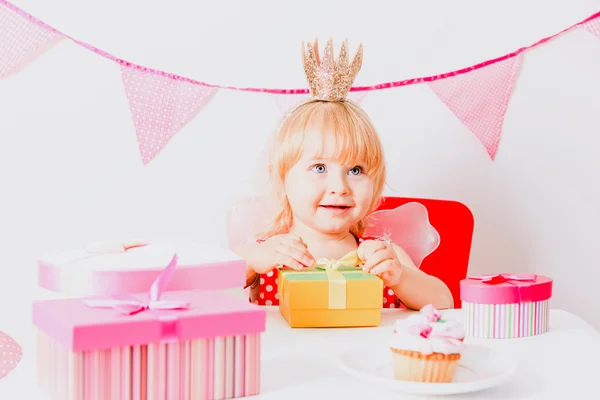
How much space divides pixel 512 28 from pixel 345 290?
1257 millimetres

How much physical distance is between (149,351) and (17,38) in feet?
4.11

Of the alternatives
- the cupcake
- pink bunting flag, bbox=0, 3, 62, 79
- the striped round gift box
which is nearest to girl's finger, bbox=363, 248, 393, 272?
the striped round gift box

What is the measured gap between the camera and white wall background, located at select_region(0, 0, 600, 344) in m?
1.88

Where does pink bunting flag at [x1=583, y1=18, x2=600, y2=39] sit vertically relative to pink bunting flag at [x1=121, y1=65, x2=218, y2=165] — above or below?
above

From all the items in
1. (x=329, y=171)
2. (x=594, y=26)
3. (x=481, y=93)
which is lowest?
(x=329, y=171)

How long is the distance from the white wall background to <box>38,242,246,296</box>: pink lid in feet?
3.08

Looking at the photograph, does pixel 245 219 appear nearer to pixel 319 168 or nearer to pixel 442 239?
pixel 319 168

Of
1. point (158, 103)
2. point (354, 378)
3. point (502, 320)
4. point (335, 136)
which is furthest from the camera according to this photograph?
point (158, 103)

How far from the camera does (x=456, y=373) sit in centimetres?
86

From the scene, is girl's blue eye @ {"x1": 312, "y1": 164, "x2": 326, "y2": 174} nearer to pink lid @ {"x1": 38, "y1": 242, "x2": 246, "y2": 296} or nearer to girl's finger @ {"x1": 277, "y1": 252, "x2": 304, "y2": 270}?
girl's finger @ {"x1": 277, "y1": 252, "x2": 304, "y2": 270}

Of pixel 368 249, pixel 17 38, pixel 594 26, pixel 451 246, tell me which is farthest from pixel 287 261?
pixel 594 26

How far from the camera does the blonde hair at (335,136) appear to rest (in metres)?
1.46

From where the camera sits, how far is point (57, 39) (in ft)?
5.81

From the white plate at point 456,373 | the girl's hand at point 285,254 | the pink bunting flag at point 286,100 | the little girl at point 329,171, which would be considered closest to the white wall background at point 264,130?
the pink bunting flag at point 286,100
